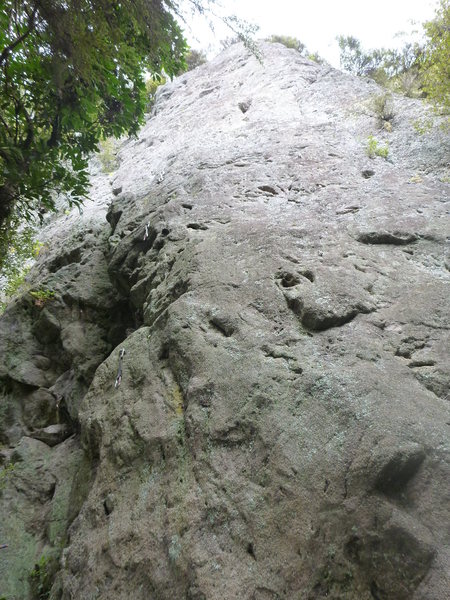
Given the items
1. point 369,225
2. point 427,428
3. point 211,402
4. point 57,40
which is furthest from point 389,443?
point 57,40

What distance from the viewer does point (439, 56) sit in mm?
6637

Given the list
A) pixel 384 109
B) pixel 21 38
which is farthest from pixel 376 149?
pixel 21 38

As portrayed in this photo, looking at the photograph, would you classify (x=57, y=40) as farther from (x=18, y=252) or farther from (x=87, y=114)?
(x=18, y=252)

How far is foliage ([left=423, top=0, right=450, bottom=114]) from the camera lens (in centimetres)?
655

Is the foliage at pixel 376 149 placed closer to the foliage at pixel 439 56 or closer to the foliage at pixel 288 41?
the foliage at pixel 439 56

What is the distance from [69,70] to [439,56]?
5821 mm

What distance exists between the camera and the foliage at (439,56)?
655 cm

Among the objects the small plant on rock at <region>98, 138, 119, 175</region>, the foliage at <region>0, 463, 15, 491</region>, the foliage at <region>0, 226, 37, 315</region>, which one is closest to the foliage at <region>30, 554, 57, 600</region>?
the foliage at <region>0, 463, 15, 491</region>

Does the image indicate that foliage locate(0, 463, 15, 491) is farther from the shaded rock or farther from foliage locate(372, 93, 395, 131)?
foliage locate(372, 93, 395, 131)

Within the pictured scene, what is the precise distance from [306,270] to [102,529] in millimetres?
3579

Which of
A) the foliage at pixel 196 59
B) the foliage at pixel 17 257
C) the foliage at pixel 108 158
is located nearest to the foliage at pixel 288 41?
the foliage at pixel 196 59

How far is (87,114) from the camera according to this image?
21.0 ft

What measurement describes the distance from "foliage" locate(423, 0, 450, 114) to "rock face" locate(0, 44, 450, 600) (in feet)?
2.31

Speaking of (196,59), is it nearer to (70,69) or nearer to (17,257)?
(17,257)
